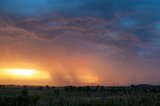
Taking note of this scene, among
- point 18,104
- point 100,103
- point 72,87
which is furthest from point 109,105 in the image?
point 72,87

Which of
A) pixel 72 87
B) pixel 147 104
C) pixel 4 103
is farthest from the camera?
pixel 72 87

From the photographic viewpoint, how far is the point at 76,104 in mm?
25203

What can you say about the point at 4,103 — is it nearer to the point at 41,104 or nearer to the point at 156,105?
the point at 41,104

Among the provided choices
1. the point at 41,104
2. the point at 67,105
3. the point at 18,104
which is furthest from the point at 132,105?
the point at 18,104

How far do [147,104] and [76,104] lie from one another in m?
5.42

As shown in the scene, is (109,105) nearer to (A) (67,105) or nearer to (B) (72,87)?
(A) (67,105)

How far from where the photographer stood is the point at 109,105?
2477 cm

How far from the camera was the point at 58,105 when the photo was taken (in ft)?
80.0

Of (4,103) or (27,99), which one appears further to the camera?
(27,99)

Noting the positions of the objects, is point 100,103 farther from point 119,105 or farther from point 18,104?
point 18,104

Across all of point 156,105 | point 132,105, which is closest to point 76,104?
point 132,105

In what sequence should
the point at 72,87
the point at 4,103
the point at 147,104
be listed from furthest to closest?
1. the point at 72,87
2. the point at 147,104
3. the point at 4,103

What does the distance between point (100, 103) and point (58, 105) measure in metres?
3.16

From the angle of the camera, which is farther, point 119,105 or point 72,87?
point 72,87
